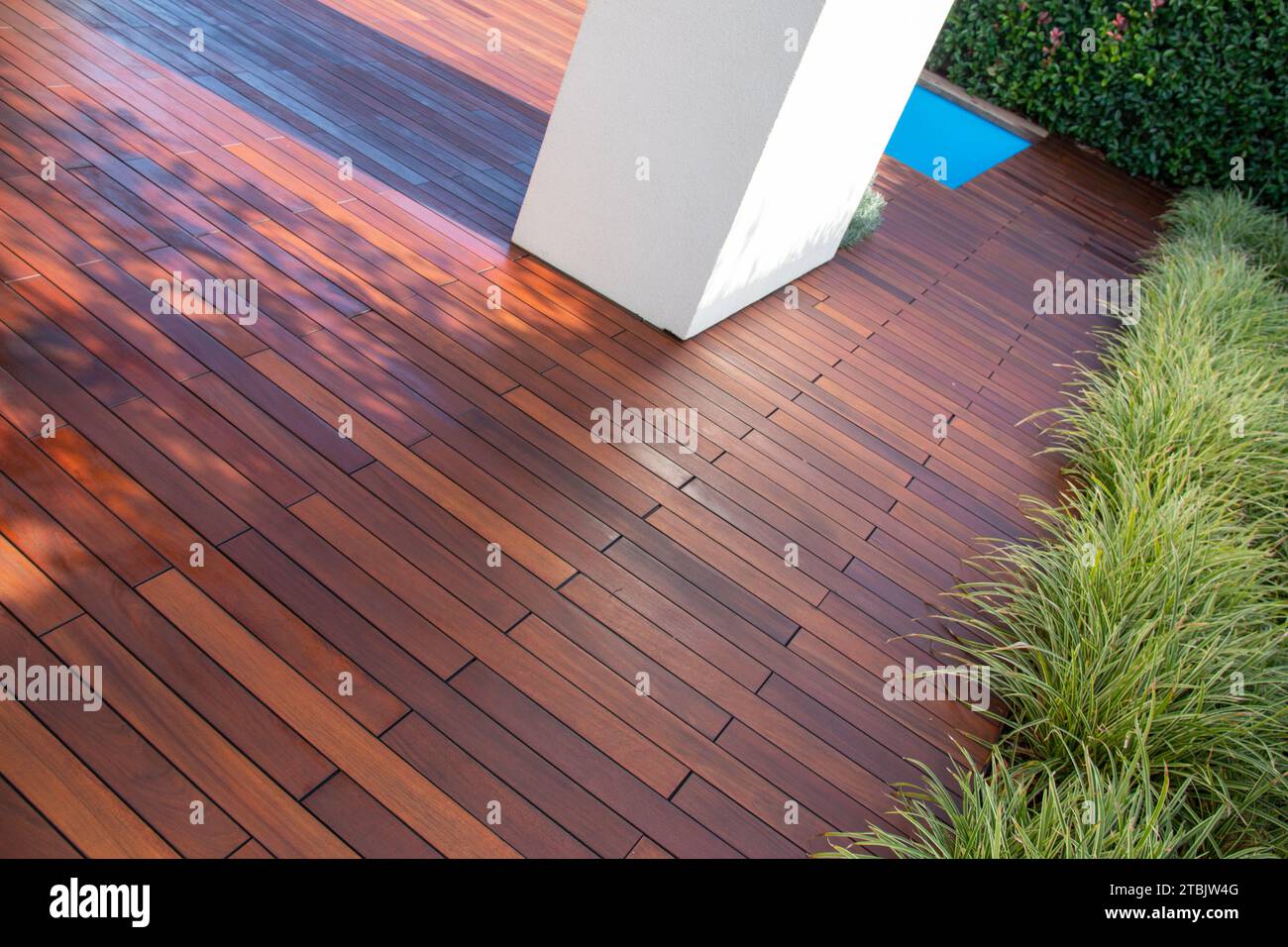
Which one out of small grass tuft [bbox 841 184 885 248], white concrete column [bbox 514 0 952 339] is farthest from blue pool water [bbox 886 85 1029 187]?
white concrete column [bbox 514 0 952 339]

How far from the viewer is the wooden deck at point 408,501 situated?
177 cm

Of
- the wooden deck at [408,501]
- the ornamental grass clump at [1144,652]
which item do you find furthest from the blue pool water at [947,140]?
the ornamental grass clump at [1144,652]

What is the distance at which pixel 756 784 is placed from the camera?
2023mm

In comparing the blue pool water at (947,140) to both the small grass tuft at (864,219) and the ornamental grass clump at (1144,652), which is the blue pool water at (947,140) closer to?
the small grass tuft at (864,219)

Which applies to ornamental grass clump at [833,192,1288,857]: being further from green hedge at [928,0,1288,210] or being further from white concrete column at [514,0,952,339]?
green hedge at [928,0,1288,210]

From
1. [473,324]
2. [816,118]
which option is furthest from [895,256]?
[473,324]

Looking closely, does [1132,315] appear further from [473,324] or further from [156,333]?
[156,333]

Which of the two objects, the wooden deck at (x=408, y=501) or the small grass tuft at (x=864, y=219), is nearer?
the wooden deck at (x=408, y=501)

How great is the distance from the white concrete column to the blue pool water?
3.24 m

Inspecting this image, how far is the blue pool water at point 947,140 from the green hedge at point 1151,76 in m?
0.38

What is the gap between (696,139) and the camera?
10.5ft

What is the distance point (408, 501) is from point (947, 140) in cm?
667

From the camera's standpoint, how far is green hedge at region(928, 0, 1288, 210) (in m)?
7.15
